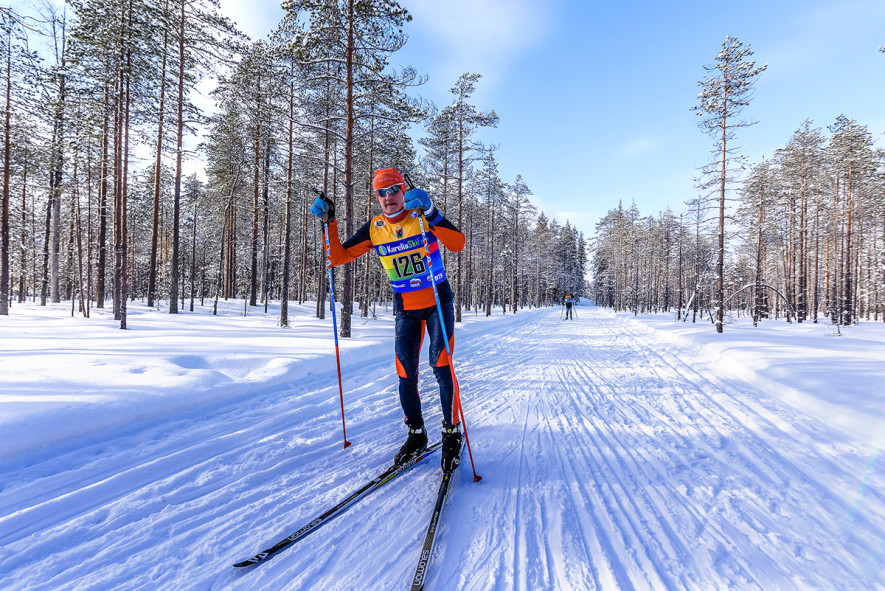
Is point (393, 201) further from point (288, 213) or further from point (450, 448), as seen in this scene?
point (288, 213)

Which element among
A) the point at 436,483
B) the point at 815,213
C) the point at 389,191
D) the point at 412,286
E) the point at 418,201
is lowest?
the point at 436,483

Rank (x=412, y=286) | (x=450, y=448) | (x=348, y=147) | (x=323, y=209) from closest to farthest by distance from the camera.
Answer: (x=450, y=448) → (x=412, y=286) → (x=323, y=209) → (x=348, y=147)

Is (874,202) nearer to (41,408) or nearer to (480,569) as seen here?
(480,569)

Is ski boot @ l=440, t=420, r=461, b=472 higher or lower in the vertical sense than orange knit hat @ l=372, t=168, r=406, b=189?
lower

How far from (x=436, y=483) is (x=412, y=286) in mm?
1609

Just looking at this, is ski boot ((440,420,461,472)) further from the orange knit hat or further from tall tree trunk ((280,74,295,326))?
tall tree trunk ((280,74,295,326))

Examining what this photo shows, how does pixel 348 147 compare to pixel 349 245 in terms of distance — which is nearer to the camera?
pixel 349 245

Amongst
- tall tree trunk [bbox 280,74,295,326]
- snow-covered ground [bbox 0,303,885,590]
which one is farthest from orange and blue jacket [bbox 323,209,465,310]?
tall tree trunk [bbox 280,74,295,326]

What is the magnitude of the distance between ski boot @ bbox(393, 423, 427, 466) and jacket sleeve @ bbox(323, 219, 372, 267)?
5.72ft

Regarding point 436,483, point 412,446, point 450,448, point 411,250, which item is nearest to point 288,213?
point 411,250

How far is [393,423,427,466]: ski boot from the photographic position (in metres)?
2.86

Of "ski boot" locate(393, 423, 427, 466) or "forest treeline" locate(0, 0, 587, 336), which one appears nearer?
"ski boot" locate(393, 423, 427, 466)

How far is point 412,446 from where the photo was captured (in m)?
2.98

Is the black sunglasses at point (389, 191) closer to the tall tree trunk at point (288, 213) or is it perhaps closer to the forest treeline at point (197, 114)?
the forest treeline at point (197, 114)
